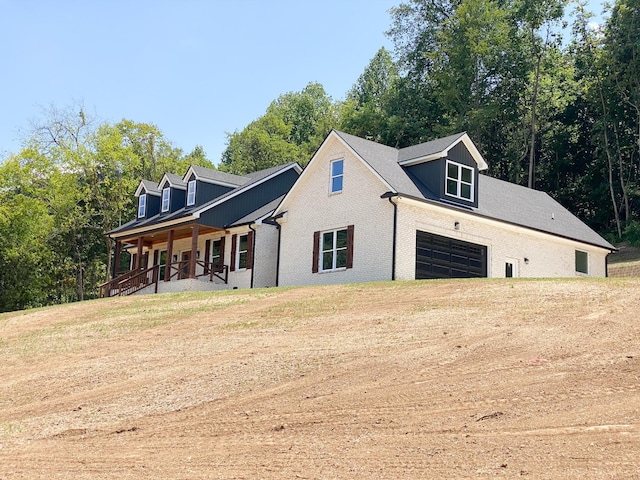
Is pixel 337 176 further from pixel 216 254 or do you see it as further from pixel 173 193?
pixel 173 193

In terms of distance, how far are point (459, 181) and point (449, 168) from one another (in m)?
0.57

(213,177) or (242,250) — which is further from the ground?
(213,177)

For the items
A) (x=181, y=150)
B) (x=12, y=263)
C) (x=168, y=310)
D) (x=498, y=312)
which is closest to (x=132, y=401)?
(x=498, y=312)

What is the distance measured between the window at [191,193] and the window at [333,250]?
30.4ft

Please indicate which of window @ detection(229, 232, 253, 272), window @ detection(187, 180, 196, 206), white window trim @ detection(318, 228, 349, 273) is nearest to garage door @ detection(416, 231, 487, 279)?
white window trim @ detection(318, 228, 349, 273)

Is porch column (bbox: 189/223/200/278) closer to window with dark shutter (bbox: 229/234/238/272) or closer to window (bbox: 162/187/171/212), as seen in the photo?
window with dark shutter (bbox: 229/234/238/272)

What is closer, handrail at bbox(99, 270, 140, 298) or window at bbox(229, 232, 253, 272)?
window at bbox(229, 232, 253, 272)

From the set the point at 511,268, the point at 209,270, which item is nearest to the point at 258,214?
the point at 209,270

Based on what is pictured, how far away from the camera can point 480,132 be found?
48125mm

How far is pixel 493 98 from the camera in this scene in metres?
47.1

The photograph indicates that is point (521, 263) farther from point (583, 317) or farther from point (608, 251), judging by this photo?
point (583, 317)

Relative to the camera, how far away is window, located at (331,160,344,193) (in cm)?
2678

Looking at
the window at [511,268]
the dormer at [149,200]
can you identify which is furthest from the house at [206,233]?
the window at [511,268]

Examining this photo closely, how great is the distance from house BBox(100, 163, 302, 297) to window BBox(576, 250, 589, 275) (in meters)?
11.8
